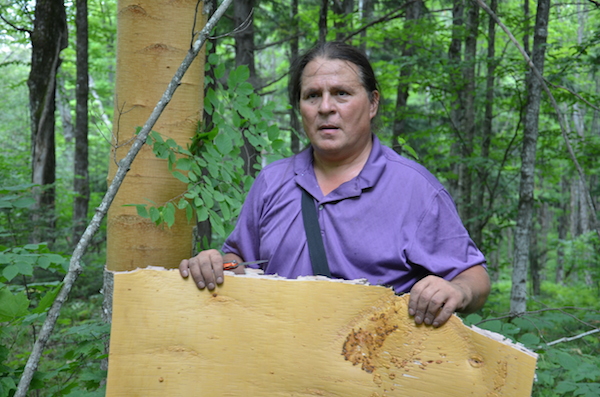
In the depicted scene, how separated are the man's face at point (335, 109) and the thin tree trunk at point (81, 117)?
684cm

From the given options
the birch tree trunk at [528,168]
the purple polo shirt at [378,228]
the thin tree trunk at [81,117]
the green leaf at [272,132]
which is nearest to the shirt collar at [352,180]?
the purple polo shirt at [378,228]

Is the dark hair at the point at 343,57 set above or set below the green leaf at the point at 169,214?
above

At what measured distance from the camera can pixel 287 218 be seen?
1.96 metres

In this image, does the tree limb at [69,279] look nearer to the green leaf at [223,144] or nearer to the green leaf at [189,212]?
the green leaf at [189,212]

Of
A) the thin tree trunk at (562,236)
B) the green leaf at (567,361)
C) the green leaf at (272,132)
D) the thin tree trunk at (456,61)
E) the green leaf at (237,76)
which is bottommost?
the thin tree trunk at (562,236)

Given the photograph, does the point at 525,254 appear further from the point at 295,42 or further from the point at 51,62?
the point at 295,42

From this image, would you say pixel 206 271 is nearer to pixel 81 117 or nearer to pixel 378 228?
pixel 378 228

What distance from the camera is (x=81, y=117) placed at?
29.6ft

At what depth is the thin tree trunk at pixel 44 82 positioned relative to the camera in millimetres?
6355

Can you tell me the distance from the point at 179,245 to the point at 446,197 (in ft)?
4.30

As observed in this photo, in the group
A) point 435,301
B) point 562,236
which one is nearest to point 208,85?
point 435,301

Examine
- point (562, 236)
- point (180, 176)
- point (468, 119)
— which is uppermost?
point (468, 119)

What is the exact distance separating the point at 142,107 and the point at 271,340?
132 cm

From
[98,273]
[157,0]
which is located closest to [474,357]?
[157,0]
